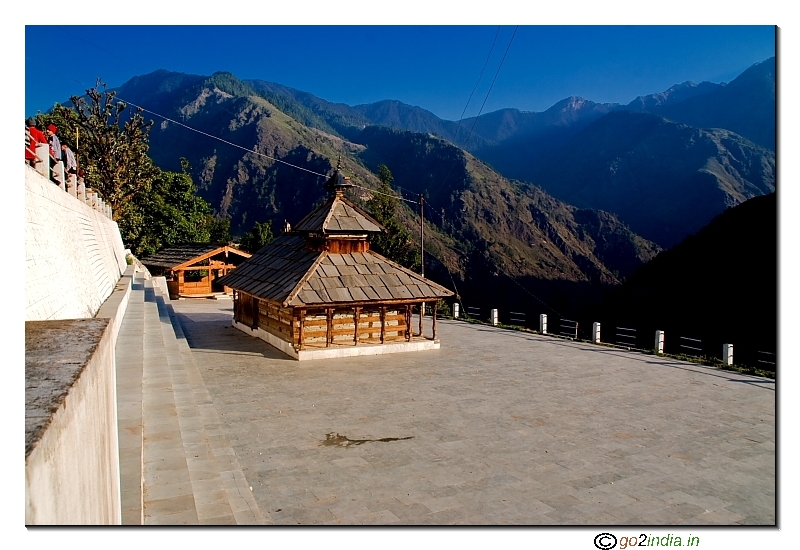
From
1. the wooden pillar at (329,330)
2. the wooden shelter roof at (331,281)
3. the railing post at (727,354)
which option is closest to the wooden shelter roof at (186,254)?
the wooden shelter roof at (331,281)

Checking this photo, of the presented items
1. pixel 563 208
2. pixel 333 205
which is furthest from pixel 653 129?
pixel 333 205

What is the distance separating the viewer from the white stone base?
1231cm

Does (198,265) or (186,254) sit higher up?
(186,254)

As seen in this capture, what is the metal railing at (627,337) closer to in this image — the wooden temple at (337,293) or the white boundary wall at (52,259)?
the wooden temple at (337,293)

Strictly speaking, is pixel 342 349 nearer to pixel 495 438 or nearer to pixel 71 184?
pixel 495 438

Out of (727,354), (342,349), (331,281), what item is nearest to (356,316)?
(342,349)

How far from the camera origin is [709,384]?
10.7 meters

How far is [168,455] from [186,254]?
21819 millimetres

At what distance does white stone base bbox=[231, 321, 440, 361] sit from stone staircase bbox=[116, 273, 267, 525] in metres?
3.53

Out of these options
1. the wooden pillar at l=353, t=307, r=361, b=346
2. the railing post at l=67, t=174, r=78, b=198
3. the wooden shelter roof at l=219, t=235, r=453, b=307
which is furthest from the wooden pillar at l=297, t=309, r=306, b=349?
the railing post at l=67, t=174, r=78, b=198

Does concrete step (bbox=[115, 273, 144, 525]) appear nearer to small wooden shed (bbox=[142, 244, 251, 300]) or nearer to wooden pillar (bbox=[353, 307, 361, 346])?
wooden pillar (bbox=[353, 307, 361, 346])

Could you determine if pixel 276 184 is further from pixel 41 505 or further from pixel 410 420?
pixel 41 505

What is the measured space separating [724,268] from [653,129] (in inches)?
3438

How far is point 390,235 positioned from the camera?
1185 inches
